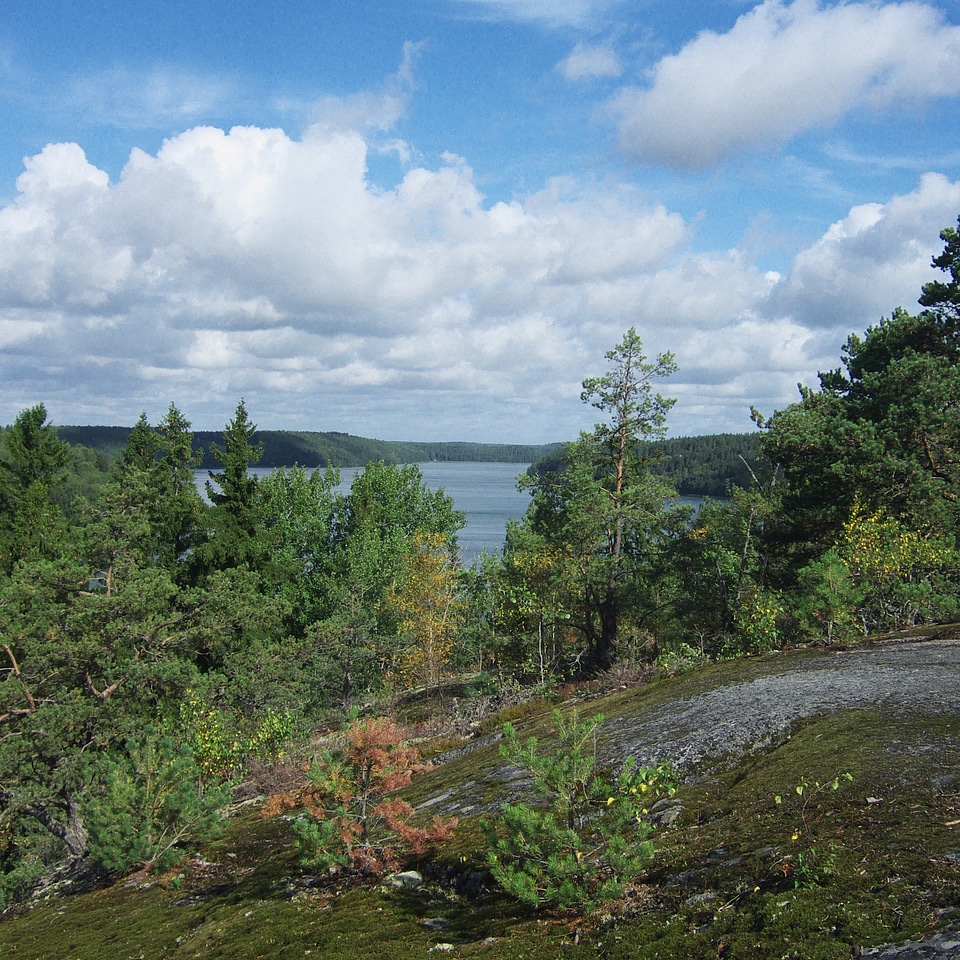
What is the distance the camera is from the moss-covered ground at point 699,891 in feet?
15.1

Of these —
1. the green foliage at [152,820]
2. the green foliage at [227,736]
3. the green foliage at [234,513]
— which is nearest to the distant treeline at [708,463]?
the green foliage at [234,513]

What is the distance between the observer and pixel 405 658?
3662cm

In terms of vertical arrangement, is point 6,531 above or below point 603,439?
below

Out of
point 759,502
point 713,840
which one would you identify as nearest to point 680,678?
point 713,840

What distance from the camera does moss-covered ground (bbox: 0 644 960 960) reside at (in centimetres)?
459

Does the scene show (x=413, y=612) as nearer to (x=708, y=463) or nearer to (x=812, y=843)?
(x=812, y=843)

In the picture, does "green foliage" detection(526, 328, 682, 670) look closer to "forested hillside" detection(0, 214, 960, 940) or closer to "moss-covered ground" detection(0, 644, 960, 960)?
"forested hillside" detection(0, 214, 960, 940)

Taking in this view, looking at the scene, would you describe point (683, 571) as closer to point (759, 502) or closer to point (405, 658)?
point (759, 502)

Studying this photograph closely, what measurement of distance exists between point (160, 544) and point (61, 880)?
79.3 ft

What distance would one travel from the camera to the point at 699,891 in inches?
212

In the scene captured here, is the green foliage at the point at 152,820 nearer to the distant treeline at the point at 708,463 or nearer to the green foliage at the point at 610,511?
the green foliage at the point at 610,511

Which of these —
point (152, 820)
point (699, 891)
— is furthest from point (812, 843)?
point (152, 820)

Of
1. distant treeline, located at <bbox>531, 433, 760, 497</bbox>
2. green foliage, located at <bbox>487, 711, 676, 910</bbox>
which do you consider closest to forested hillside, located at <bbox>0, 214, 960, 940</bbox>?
green foliage, located at <bbox>487, 711, 676, 910</bbox>

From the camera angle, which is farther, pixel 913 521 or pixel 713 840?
pixel 913 521
